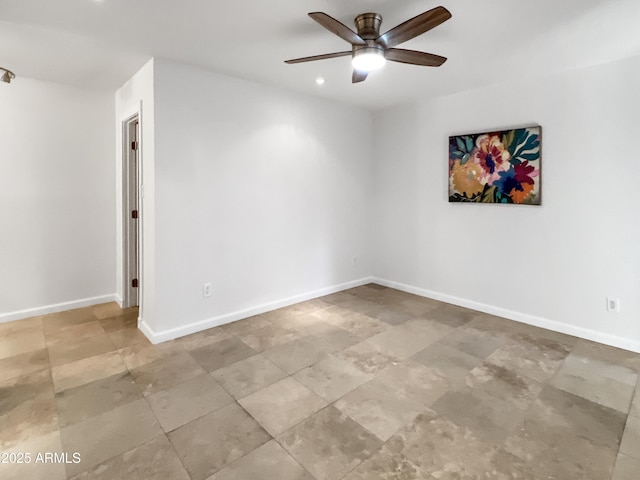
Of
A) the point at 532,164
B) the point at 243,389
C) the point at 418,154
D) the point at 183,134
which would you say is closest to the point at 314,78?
the point at 183,134

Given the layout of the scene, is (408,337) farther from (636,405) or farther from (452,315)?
(636,405)

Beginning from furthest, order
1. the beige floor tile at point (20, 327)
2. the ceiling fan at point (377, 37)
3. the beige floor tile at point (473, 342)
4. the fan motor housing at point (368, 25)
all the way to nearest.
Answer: the beige floor tile at point (20, 327) < the beige floor tile at point (473, 342) < the fan motor housing at point (368, 25) < the ceiling fan at point (377, 37)

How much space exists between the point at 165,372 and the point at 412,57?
291cm

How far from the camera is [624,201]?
3.05 metres

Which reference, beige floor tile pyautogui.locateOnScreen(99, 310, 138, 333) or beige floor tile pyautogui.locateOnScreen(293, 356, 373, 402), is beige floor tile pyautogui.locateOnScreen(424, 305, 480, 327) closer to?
beige floor tile pyautogui.locateOnScreen(293, 356, 373, 402)

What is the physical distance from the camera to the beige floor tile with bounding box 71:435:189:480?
1666 millimetres

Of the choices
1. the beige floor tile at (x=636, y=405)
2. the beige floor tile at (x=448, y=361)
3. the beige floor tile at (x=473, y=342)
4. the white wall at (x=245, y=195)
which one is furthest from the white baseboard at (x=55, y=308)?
the beige floor tile at (x=636, y=405)

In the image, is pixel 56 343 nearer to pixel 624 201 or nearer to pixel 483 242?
pixel 483 242

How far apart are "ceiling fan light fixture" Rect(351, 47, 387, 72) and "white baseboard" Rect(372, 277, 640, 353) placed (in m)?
2.98

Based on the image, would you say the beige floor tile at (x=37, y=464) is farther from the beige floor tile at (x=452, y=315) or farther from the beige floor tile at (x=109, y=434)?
the beige floor tile at (x=452, y=315)

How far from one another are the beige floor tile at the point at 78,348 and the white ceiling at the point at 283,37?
2.49 m

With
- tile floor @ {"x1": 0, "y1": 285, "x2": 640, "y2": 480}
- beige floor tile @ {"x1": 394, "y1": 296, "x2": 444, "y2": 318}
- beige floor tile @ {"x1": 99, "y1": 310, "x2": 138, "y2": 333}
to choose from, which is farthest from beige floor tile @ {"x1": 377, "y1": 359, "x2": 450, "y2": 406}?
beige floor tile @ {"x1": 99, "y1": 310, "x2": 138, "y2": 333}

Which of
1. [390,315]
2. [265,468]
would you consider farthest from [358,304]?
[265,468]

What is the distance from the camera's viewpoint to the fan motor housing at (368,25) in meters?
2.21
